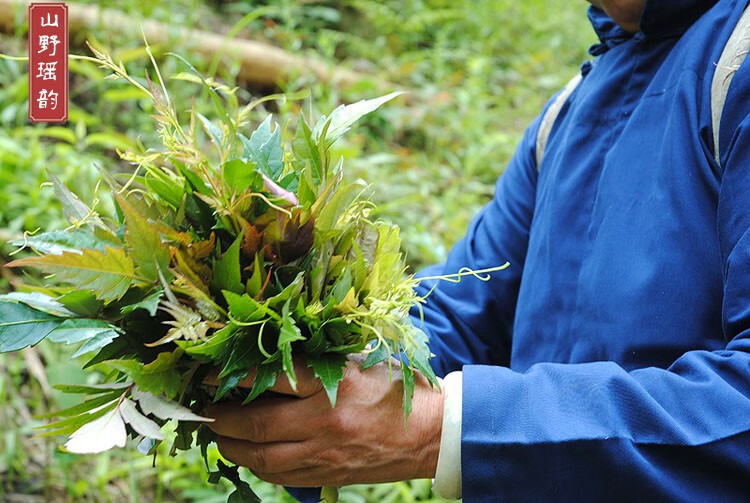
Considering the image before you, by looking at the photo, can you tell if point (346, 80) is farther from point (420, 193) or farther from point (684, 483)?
→ point (684, 483)

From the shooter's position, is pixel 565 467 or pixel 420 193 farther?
pixel 420 193

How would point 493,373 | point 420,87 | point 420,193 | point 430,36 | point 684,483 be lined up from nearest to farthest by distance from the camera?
1. point 684,483
2. point 493,373
3. point 420,193
4. point 420,87
5. point 430,36

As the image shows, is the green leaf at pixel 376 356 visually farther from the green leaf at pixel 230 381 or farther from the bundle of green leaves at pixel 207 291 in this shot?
the green leaf at pixel 230 381

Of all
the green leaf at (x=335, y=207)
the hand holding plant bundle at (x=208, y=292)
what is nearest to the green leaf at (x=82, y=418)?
the hand holding plant bundle at (x=208, y=292)

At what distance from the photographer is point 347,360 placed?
36.6 inches

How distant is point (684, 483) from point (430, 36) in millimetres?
5030

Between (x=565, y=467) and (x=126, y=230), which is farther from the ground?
(x=126, y=230)

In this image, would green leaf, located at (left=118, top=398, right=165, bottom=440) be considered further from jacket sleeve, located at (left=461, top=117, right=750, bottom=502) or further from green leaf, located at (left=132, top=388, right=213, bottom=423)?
jacket sleeve, located at (left=461, top=117, right=750, bottom=502)

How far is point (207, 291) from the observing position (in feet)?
2.88

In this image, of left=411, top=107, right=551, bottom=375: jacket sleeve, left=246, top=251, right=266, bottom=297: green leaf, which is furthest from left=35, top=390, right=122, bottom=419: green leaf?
left=411, top=107, right=551, bottom=375: jacket sleeve

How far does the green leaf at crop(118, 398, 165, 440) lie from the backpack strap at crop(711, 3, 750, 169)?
31.4 inches

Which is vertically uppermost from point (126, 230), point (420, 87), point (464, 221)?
point (126, 230)

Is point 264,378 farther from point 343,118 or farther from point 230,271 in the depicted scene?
point 343,118

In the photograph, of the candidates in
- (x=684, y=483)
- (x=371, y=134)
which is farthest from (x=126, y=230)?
(x=371, y=134)
